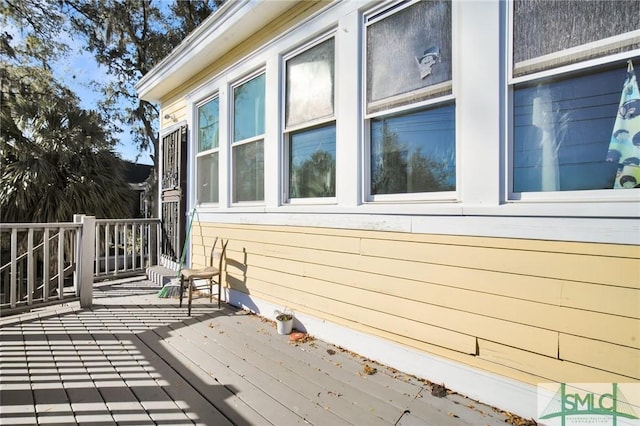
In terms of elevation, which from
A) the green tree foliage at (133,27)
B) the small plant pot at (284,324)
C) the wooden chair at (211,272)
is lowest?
the small plant pot at (284,324)

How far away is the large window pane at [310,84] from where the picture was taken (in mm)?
3078

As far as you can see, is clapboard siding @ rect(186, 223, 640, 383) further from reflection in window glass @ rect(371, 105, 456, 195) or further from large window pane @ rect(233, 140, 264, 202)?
large window pane @ rect(233, 140, 264, 202)

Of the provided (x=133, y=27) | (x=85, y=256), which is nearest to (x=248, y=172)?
(x=85, y=256)

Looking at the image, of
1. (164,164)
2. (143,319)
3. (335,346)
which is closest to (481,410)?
(335,346)

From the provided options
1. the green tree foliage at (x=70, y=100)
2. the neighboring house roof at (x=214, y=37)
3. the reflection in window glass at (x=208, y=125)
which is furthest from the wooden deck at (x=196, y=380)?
the green tree foliage at (x=70, y=100)

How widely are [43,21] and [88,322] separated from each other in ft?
41.9

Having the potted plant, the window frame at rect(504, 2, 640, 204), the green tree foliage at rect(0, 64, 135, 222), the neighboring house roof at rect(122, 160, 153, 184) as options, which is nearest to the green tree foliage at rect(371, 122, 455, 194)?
the window frame at rect(504, 2, 640, 204)

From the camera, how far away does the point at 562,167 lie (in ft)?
6.07

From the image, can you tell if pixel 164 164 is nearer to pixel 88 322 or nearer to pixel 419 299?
pixel 88 322

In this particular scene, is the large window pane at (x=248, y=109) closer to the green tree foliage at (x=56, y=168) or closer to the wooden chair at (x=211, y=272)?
the wooden chair at (x=211, y=272)

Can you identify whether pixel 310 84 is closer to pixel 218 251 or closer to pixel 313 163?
pixel 313 163

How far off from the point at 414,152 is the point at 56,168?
302 inches

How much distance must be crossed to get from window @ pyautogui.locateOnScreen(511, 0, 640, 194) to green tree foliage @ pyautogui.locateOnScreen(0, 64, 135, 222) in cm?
773

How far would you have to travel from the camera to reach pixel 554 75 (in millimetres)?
1862
